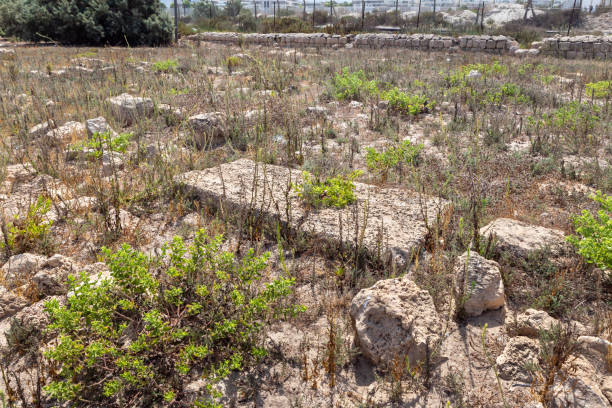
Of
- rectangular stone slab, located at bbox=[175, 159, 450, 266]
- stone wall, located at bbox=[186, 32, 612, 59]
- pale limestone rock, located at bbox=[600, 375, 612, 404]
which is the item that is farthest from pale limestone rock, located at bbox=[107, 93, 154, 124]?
stone wall, located at bbox=[186, 32, 612, 59]

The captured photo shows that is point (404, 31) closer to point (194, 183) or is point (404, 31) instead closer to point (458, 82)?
point (458, 82)

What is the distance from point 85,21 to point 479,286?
798 inches

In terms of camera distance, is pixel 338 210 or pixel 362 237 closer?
pixel 362 237

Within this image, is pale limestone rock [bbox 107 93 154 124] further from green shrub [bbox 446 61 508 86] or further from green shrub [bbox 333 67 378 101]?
green shrub [bbox 446 61 508 86]

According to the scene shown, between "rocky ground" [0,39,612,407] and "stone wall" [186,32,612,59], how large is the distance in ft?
32.7

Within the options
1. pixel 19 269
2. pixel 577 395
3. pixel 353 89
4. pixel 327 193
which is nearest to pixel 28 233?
pixel 19 269

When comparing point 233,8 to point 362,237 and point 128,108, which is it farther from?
point 362,237

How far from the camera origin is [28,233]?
342cm

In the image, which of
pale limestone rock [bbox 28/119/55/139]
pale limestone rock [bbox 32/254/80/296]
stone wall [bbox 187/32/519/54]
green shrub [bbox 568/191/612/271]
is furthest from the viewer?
stone wall [bbox 187/32/519/54]

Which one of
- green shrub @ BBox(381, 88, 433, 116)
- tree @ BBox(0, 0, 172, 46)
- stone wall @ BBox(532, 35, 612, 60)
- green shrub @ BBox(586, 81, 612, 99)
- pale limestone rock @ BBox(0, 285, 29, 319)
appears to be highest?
tree @ BBox(0, 0, 172, 46)

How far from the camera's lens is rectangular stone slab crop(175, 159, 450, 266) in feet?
10.9

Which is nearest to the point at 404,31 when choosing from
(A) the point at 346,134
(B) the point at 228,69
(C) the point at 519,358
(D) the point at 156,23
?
(D) the point at 156,23

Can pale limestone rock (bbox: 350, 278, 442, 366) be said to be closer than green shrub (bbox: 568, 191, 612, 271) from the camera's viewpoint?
Yes

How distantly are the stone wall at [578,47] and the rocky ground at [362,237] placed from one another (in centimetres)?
1119
